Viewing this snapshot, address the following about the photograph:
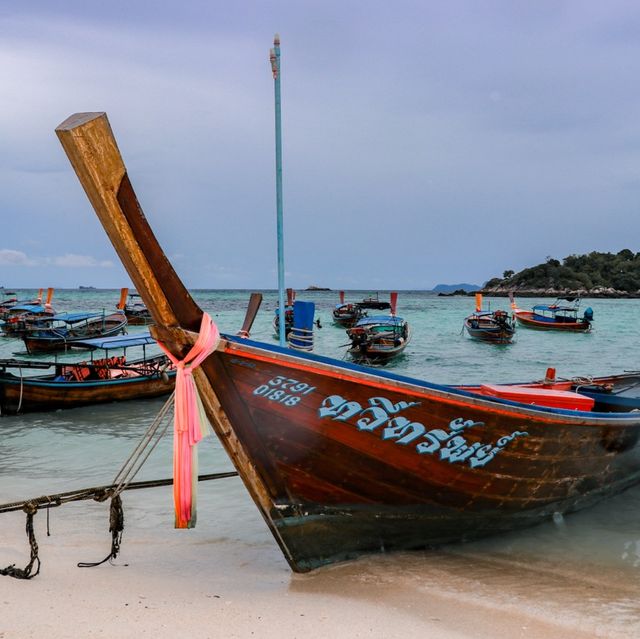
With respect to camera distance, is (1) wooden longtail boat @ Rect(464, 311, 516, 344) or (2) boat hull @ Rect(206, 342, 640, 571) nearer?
(2) boat hull @ Rect(206, 342, 640, 571)

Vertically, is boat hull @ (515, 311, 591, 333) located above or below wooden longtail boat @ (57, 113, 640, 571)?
below

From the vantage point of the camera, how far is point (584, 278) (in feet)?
386

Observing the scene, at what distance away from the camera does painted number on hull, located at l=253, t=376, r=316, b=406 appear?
4770 mm

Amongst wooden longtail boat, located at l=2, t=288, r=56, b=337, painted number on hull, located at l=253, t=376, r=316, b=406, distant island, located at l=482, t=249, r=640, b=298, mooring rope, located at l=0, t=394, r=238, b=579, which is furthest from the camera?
distant island, located at l=482, t=249, r=640, b=298

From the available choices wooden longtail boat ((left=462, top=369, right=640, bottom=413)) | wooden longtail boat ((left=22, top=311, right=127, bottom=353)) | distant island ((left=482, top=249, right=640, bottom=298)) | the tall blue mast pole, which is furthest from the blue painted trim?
distant island ((left=482, top=249, right=640, bottom=298))

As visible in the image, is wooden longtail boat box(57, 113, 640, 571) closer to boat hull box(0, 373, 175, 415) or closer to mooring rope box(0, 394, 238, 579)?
mooring rope box(0, 394, 238, 579)

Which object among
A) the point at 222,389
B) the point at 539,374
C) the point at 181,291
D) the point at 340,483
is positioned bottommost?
the point at 539,374

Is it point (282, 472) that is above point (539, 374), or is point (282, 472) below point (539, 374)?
above

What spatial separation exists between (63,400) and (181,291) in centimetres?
1292

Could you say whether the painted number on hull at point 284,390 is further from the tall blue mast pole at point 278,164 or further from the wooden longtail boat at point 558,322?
the wooden longtail boat at point 558,322

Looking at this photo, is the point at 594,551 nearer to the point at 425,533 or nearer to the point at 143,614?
the point at 425,533

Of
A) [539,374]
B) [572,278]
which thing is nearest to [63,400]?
[539,374]

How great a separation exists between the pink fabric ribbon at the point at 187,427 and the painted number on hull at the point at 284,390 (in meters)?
0.48

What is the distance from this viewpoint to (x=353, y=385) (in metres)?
4.94
